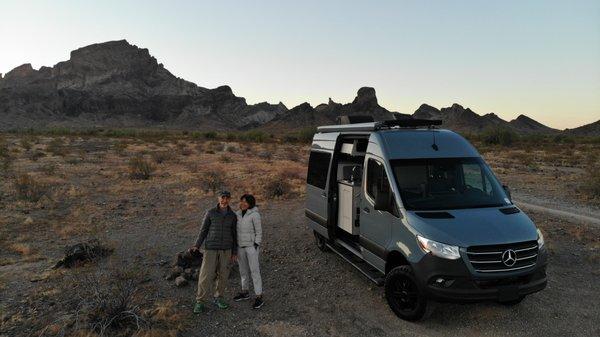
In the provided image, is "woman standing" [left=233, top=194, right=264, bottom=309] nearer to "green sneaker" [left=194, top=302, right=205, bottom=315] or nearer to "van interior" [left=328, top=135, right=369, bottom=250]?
"green sneaker" [left=194, top=302, right=205, bottom=315]

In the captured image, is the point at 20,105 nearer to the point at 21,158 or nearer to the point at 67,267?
the point at 21,158

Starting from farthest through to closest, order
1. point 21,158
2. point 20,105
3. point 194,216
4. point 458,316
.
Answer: point 20,105 → point 21,158 → point 194,216 → point 458,316

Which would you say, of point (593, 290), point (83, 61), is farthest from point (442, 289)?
point (83, 61)

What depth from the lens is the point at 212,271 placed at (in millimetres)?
6574

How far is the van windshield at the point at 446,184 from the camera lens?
6281 mm

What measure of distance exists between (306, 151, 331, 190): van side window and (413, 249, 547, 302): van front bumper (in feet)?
11.8

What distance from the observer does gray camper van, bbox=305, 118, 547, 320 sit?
5445mm

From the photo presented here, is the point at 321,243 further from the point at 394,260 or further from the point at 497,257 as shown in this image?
the point at 497,257

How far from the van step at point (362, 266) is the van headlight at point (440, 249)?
1270 millimetres

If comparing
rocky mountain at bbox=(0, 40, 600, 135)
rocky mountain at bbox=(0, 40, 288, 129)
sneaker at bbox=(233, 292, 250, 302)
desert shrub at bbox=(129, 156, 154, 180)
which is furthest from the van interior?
rocky mountain at bbox=(0, 40, 288, 129)

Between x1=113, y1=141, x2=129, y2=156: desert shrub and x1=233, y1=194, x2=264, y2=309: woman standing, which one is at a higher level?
x1=233, y1=194, x2=264, y2=309: woman standing

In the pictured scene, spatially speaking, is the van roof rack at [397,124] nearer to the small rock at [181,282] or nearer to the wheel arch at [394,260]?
the wheel arch at [394,260]

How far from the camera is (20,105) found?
135m

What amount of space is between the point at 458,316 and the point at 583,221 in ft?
28.8
